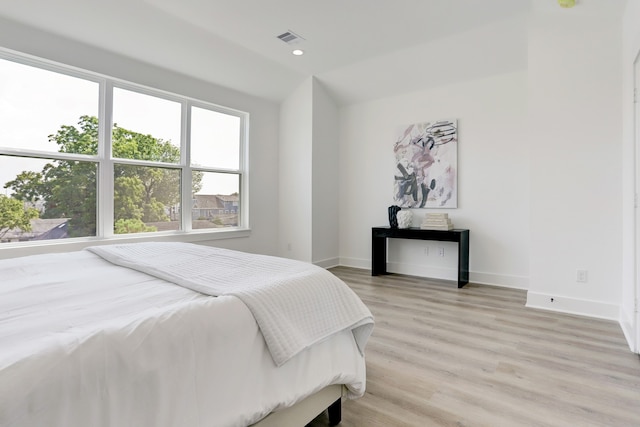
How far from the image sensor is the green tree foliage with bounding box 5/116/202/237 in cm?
319

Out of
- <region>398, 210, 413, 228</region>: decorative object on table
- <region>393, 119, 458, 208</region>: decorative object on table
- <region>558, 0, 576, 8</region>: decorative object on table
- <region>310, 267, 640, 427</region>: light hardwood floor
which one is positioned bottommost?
<region>310, 267, 640, 427</region>: light hardwood floor

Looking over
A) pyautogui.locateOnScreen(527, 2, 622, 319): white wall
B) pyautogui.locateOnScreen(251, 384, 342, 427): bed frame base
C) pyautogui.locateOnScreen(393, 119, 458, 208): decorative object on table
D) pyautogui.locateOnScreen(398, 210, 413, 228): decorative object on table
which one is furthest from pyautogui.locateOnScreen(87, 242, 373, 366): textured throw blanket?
pyautogui.locateOnScreen(393, 119, 458, 208): decorative object on table

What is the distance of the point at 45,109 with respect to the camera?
3174 mm

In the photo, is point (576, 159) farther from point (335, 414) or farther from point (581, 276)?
point (335, 414)

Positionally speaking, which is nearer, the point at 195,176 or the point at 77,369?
the point at 77,369

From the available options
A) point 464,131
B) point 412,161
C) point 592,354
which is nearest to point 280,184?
point 412,161

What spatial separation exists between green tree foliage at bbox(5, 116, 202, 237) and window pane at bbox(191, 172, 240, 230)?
30 cm

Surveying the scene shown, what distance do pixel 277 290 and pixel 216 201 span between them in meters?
3.62

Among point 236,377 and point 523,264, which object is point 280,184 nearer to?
point 523,264

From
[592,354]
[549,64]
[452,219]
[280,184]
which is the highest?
[549,64]

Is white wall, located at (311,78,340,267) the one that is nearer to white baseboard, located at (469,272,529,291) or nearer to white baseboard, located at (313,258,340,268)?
white baseboard, located at (313,258,340,268)

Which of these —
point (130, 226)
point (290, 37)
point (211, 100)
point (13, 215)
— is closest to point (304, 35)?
point (290, 37)

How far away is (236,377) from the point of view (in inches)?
42.4

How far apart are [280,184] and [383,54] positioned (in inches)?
92.5
